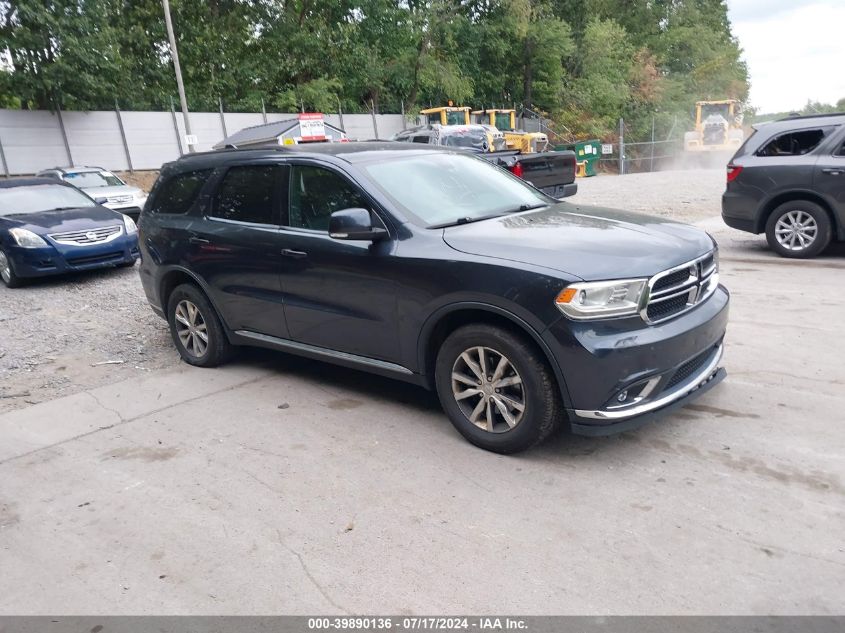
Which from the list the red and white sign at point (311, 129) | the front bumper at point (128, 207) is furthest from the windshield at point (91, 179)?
the red and white sign at point (311, 129)

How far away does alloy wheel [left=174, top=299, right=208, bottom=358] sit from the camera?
584 cm

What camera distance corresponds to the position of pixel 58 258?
931 centimetres

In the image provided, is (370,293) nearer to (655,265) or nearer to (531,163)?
(655,265)

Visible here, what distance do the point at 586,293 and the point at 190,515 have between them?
2.35 m

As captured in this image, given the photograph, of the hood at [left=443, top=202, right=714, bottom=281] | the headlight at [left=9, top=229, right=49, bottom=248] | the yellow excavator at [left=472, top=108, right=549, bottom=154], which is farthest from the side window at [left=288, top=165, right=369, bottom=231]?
the yellow excavator at [left=472, top=108, right=549, bottom=154]

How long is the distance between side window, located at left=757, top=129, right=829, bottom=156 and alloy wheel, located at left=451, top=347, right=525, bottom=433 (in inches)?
273

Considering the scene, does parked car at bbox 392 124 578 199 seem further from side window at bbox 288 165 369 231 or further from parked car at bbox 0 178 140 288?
side window at bbox 288 165 369 231

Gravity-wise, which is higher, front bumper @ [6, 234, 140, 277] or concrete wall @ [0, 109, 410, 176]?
concrete wall @ [0, 109, 410, 176]

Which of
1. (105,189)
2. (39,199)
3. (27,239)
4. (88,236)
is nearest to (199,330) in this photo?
(88,236)

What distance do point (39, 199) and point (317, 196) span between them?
7736mm

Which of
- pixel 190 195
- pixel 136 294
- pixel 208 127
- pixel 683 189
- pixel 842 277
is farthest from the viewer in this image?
pixel 208 127
